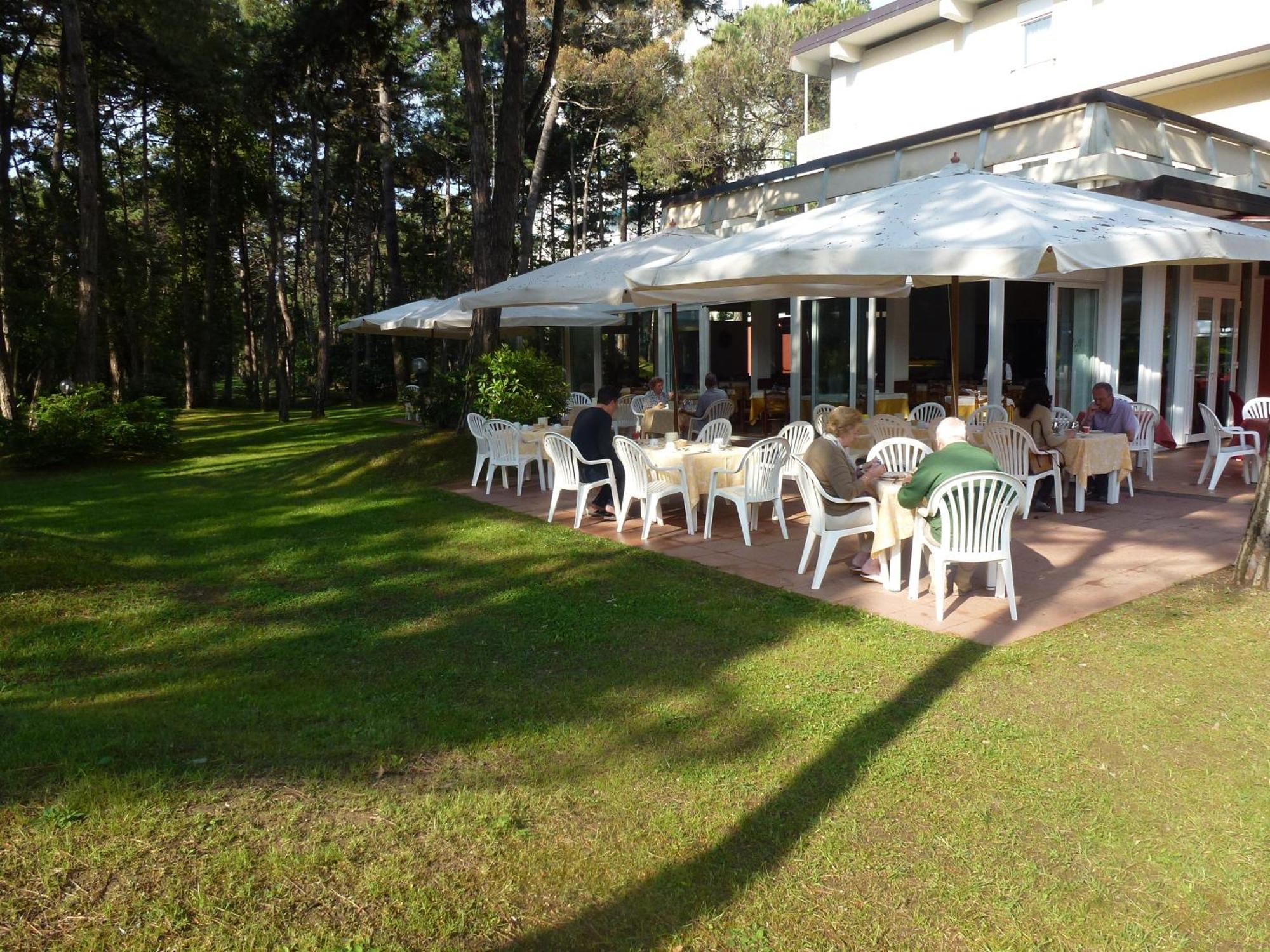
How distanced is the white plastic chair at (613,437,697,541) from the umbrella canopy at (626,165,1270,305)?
1345mm

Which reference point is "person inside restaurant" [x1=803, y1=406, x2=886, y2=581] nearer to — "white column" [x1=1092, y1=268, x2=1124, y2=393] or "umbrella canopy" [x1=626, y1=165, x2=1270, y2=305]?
"umbrella canopy" [x1=626, y1=165, x2=1270, y2=305]

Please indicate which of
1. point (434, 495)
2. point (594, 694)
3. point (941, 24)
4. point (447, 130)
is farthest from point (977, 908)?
point (447, 130)

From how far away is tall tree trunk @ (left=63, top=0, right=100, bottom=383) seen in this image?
13758 millimetres

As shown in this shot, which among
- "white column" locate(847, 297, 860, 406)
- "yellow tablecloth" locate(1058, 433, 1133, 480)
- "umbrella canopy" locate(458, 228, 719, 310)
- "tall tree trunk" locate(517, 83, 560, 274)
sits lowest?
"yellow tablecloth" locate(1058, 433, 1133, 480)

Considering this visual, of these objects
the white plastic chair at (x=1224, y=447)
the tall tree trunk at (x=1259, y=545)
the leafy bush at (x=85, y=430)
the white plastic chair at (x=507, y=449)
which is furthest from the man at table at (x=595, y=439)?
the leafy bush at (x=85, y=430)

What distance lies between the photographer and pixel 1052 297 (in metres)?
11.5

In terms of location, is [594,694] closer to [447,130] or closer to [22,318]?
[22,318]

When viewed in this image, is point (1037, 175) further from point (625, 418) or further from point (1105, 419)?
point (625, 418)

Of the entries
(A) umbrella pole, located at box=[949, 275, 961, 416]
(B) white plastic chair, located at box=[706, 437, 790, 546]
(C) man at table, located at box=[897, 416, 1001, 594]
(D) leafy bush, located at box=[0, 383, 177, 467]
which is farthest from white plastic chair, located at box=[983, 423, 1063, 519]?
(D) leafy bush, located at box=[0, 383, 177, 467]

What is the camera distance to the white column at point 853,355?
45.0ft

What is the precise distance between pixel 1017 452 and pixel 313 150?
1750 cm

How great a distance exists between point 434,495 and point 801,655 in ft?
20.4

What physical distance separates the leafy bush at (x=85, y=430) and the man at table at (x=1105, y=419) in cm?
1333

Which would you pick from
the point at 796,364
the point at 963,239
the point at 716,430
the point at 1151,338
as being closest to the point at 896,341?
the point at 796,364
